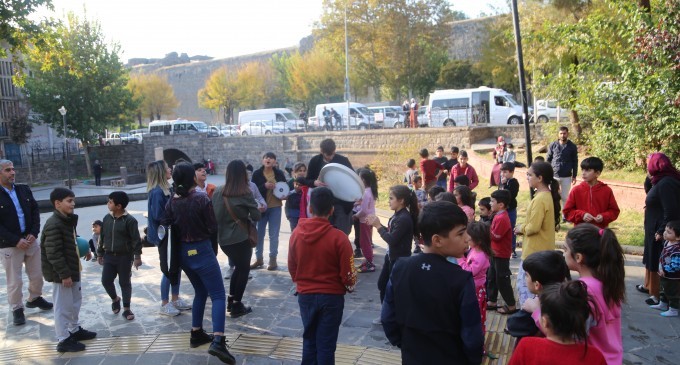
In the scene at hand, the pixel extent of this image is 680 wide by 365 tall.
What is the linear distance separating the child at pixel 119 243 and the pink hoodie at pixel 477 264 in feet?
11.2

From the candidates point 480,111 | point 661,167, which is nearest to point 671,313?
point 661,167

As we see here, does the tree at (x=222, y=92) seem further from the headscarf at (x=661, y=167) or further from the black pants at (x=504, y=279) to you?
the headscarf at (x=661, y=167)

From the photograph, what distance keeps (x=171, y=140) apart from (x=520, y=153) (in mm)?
26521

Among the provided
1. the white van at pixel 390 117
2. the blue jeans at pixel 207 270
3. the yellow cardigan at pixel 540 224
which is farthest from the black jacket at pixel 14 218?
the white van at pixel 390 117

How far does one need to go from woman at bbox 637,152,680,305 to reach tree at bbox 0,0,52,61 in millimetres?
8506

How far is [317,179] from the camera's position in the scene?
6406mm

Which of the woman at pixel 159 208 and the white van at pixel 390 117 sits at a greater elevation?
the white van at pixel 390 117

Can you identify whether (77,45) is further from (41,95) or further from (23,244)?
(23,244)

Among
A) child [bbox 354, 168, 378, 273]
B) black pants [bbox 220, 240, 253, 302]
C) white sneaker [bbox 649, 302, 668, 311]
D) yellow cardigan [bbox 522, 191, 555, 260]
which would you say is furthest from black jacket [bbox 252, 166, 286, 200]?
white sneaker [bbox 649, 302, 668, 311]

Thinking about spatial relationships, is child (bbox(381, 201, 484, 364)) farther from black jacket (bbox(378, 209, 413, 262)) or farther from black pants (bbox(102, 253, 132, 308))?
black pants (bbox(102, 253, 132, 308))

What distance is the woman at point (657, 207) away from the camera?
543cm

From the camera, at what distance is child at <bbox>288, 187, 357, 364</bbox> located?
3.87 meters

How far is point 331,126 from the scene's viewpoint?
108 feet

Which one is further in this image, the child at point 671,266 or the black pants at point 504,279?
the black pants at point 504,279
